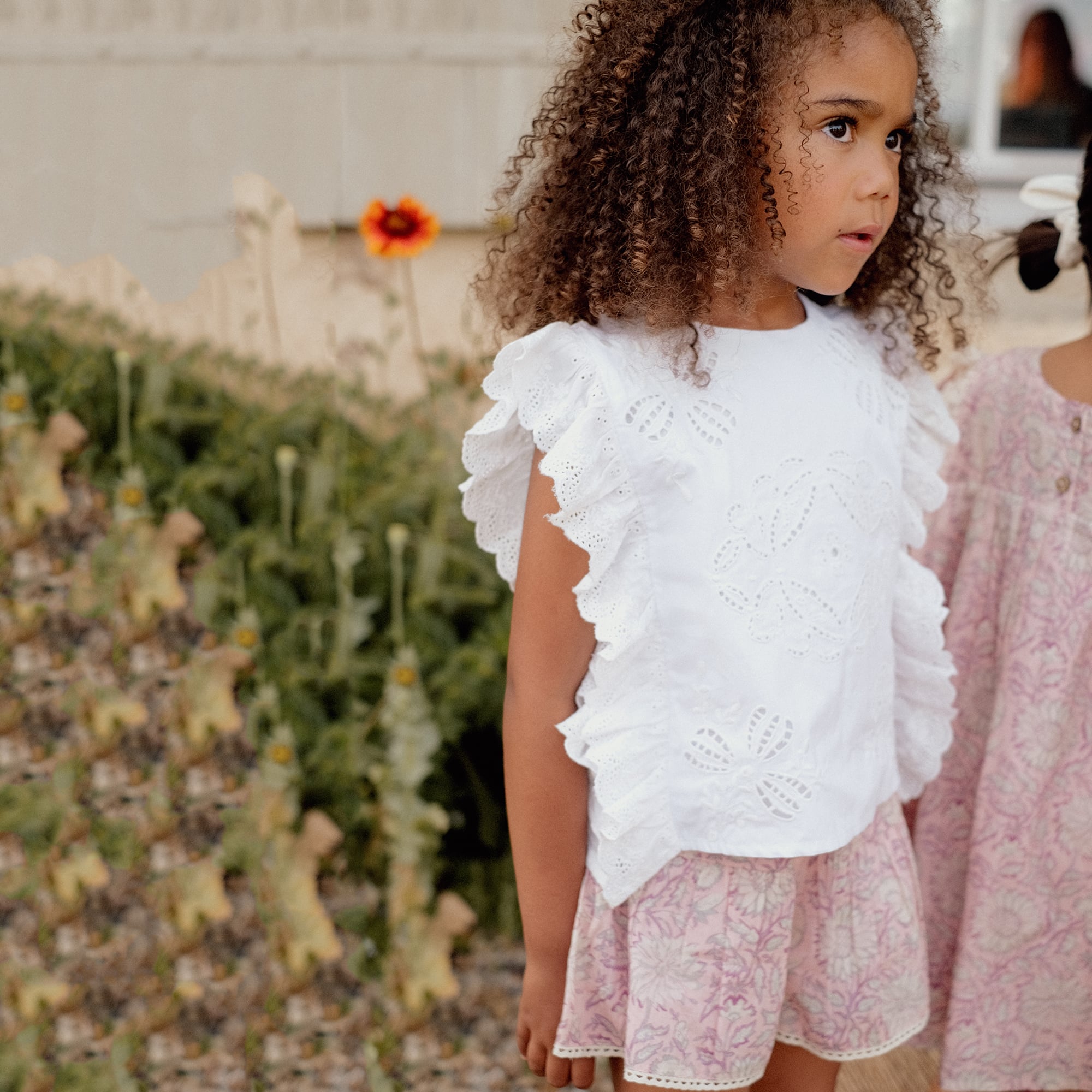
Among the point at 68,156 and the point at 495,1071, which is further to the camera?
the point at 68,156

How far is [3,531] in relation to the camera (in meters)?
2.38

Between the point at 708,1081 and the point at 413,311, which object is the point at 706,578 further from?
the point at 413,311

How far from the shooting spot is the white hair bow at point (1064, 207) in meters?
1.50

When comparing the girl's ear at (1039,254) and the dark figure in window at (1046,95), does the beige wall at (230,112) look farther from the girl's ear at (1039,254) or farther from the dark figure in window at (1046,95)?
the dark figure in window at (1046,95)

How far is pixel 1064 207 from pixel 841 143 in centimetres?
61

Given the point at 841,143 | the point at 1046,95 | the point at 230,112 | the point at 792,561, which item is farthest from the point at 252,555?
the point at 1046,95

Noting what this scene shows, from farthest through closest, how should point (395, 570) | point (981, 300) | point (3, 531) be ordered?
1. point (3, 531)
2. point (395, 570)
3. point (981, 300)

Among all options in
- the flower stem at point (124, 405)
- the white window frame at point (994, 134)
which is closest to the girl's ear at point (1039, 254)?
the flower stem at point (124, 405)

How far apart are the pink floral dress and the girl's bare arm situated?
614 millimetres

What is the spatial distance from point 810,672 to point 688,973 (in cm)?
31

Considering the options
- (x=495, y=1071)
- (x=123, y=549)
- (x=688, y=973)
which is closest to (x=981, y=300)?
(x=688, y=973)

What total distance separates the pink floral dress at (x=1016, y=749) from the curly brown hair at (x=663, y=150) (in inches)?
20.4

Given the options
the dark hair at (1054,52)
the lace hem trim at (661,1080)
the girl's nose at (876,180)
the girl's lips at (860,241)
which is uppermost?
the dark hair at (1054,52)

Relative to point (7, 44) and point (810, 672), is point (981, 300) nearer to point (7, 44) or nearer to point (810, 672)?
point (810, 672)
